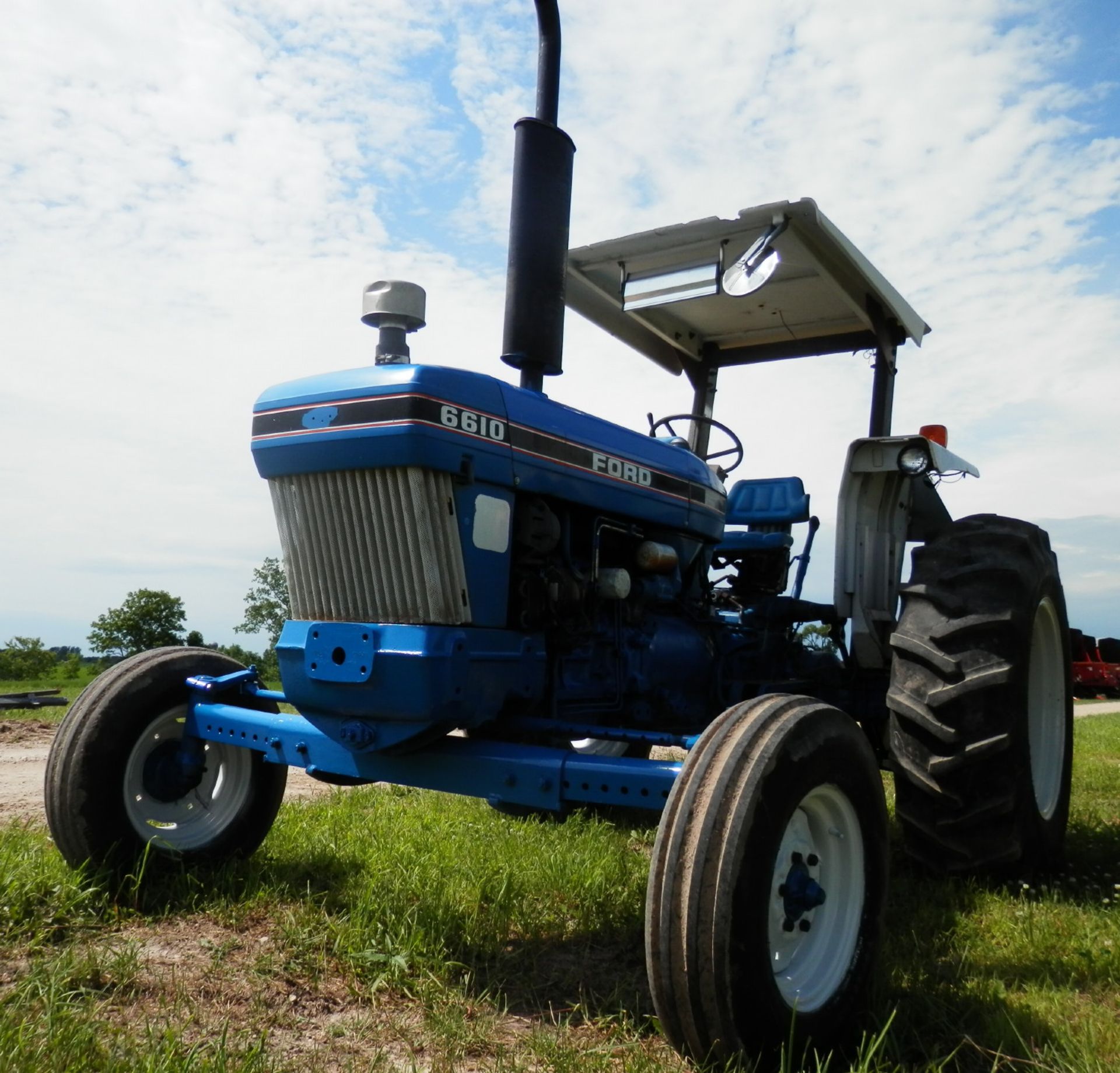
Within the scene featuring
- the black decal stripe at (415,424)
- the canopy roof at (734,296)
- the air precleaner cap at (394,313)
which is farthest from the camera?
the canopy roof at (734,296)

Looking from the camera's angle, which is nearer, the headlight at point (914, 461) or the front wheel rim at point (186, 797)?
the front wheel rim at point (186, 797)

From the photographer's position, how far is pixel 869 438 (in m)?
4.23

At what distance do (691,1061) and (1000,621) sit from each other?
186 centimetres

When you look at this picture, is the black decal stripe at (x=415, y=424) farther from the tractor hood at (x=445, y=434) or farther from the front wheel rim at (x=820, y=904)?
the front wheel rim at (x=820, y=904)

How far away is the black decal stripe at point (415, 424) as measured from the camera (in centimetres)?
273

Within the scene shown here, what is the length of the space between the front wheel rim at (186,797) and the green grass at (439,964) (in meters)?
A: 0.16

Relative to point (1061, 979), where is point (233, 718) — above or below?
above

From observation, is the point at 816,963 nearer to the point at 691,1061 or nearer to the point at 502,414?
the point at 691,1061

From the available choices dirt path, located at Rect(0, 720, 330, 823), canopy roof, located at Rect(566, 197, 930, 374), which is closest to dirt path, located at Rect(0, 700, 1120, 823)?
dirt path, located at Rect(0, 720, 330, 823)

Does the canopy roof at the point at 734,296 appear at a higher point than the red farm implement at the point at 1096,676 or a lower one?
higher

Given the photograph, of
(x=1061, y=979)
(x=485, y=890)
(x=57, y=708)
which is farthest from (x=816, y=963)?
(x=57, y=708)

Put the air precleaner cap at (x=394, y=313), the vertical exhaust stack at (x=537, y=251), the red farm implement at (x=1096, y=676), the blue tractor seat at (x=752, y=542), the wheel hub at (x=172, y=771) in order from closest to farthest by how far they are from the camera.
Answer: the air precleaner cap at (x=394, y=313) < the vertical exhaust stack at (x=537, y=251) < the wheel hub at (x=172, y=771) < the blue tractor seat at (x=752, y=542) < the red farm implement at (x=1096, y=676)

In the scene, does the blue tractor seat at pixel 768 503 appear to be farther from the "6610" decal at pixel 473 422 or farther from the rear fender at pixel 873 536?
the "6610" decal at pixel 473 422

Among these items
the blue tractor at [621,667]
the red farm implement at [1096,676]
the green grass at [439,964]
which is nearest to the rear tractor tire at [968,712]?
the blue tractor at [621,667]
